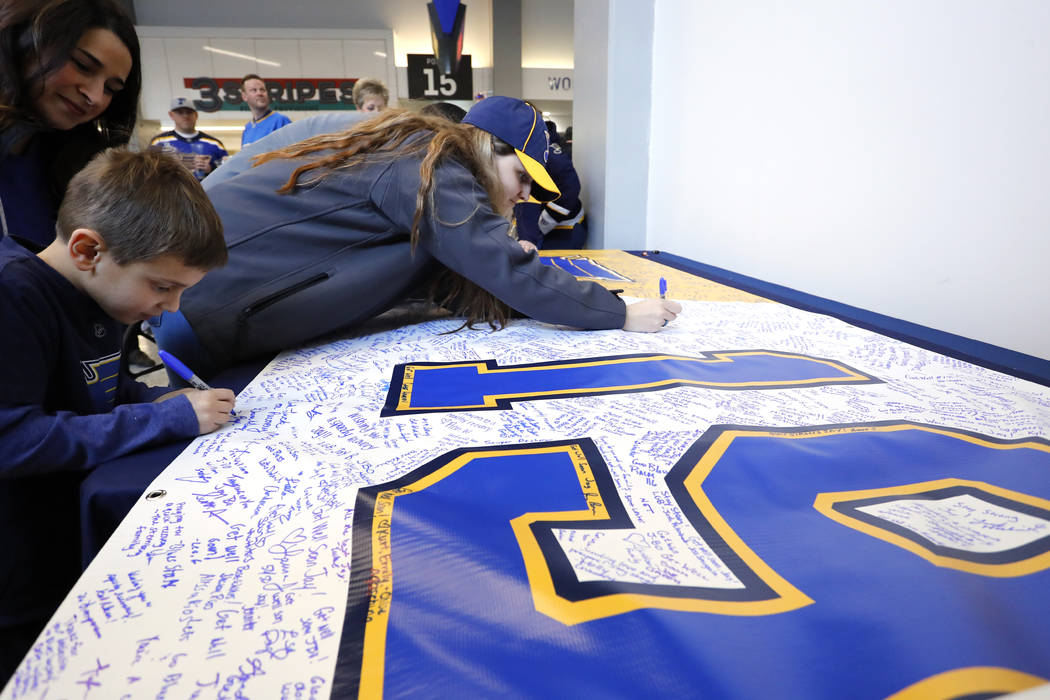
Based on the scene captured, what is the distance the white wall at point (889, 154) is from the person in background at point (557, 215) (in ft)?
2.18

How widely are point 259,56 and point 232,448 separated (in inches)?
250

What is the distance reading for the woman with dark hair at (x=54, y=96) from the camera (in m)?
0.79

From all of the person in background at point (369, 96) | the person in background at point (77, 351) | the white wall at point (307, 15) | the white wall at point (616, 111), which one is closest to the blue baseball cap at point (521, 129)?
the person in background at point (77, 351)

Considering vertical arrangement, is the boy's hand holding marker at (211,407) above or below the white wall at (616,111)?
below

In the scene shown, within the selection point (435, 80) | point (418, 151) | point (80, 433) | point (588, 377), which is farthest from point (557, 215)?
point (435, 80)

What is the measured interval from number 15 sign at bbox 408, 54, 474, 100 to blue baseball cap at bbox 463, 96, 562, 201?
4573 millimetres

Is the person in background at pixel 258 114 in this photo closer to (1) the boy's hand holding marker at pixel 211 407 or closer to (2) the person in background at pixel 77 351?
(2) the person in background at pixel 77 351

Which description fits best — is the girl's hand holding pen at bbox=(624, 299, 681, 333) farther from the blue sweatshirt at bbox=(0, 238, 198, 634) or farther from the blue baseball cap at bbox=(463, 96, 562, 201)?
the blue sweatshirt at bbox=(0, 238, 198, 634)

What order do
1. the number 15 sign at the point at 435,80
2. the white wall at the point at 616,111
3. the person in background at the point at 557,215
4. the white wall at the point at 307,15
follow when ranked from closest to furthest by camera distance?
the white wall at the point at 616,111, the person in background at the point at 557,215, the number 15 sign at the point at 435,80, the white wall at the point at 307,15

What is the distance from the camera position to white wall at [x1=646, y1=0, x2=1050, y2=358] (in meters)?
0.93

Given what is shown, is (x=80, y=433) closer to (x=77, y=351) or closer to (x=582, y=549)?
(x=77, y=351)

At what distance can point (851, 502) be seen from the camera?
20.0 inches

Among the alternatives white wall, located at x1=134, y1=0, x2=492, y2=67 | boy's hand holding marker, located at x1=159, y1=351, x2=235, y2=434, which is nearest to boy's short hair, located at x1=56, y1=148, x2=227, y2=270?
boy's hand holding marker, located at x1=159, y1=351, x2=235, y2=434

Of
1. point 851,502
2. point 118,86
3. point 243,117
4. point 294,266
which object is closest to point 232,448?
point 294,266
